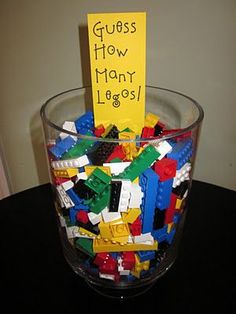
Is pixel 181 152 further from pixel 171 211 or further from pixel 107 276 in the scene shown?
pixel 107 276

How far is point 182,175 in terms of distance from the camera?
0.40m

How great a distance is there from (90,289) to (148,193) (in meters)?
0.18

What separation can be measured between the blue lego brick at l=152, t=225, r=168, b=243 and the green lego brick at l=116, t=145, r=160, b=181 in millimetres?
92

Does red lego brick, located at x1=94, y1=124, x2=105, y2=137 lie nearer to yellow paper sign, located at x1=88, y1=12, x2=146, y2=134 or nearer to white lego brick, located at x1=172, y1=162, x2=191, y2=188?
yellow paper sign, located at x1=88, y1=12, x2=146, y2=134

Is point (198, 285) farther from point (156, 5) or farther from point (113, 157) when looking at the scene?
point (156, 5)

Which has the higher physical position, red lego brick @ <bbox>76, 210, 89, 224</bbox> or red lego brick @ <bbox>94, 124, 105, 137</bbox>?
red lego brick @ <bbox>94, 124, 105, 137</bbox>

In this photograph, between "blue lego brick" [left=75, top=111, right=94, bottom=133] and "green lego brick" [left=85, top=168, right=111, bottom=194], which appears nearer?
"green lego brick" [left=85, top=168, right=111, bottom=194]

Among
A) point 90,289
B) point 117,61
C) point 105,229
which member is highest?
point 117,61

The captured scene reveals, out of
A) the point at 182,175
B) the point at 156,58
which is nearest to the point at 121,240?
the point at 182,175

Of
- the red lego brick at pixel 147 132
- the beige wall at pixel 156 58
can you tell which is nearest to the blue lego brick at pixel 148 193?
the red lego brick at pixel 147 132

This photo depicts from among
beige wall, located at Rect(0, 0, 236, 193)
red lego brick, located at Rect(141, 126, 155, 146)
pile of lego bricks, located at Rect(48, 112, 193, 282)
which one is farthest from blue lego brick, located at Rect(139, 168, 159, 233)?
beige wall, located at Rect(0, 0, 236, 193)

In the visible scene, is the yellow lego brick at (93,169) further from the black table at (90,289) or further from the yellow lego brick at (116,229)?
the black table at (90,289)

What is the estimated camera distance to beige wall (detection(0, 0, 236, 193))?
2.10 ft

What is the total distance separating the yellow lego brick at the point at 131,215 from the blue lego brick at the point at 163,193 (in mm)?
27
